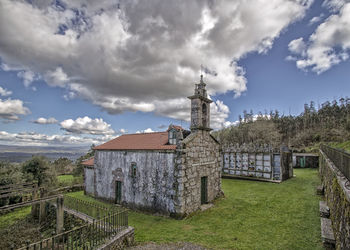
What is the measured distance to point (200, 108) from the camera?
44.4 ft

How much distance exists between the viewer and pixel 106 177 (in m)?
16.1

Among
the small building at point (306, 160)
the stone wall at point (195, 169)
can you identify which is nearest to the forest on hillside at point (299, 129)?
the small building at point (306, 160)

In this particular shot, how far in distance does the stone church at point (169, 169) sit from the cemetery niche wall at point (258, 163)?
8785mm

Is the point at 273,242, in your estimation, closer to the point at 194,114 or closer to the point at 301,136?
the point at 194,114

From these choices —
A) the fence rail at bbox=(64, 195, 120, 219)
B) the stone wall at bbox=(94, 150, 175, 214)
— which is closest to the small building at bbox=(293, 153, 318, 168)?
the stone wall at bbox=(94, 150, 175, 214)

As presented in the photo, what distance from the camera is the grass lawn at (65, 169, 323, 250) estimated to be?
27.1ft

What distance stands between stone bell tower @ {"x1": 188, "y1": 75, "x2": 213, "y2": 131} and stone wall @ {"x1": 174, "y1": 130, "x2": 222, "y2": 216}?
501mm

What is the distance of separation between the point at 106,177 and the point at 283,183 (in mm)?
17290

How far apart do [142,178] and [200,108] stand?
6417 millimetres

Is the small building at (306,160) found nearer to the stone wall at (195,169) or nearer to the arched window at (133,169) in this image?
the stone wall at (195,169)

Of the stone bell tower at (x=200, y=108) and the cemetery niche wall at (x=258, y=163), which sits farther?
the cemetery niche wall at (x=258, y=163)

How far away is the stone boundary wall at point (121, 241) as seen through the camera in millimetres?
7324

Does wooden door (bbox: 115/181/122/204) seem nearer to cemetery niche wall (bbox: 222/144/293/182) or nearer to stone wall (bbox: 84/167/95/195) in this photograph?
stone wall (bbox: 84/167/95/195)

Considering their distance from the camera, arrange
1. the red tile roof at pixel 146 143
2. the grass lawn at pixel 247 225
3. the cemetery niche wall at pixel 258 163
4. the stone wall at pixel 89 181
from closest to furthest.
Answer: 1. the grass lawn at pixel 247 225
2. the red tile roof at pixel 146 143
3. the stone wall at pixel 89 181
4. the cemetery niche wall at pixel 258 163
